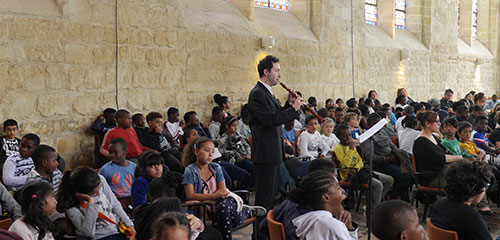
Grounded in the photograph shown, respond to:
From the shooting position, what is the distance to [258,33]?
10.1m

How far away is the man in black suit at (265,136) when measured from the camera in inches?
175

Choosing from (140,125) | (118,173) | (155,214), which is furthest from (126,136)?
(155,214)

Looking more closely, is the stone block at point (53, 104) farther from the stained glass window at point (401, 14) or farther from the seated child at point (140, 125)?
the stained glass window at point (401, 14)

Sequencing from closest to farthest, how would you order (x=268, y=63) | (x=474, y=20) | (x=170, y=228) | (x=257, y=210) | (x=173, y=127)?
(x=170, y=228), (x=257, y=210), (x=268, y=63), (x=173, y=127), (x=474, y=20)

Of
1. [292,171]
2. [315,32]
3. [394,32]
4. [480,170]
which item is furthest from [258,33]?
[480,170]

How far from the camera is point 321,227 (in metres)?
2.67

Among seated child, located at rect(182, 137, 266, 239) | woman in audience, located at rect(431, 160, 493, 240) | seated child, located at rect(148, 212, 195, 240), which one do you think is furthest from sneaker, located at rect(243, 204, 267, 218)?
seated child, located at rect(148, 212, 195, 240)

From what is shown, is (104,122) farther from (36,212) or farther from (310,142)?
(36,212)

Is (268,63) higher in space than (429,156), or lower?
higher

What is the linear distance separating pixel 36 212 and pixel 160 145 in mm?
3474

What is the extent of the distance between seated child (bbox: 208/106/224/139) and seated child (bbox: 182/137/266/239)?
11.1 feet

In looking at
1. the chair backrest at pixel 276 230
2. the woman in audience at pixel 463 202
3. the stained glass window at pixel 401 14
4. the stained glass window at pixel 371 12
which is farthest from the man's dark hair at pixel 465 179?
the stained glass window at pixel 401 14

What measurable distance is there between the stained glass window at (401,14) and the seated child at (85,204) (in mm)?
13134

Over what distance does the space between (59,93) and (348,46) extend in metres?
7.57
